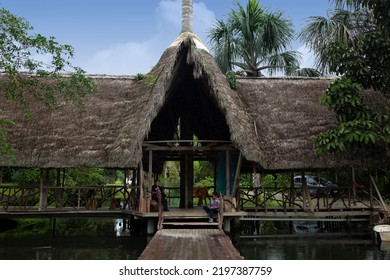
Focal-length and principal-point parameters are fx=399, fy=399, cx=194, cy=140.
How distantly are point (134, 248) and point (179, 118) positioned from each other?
518 centimetres

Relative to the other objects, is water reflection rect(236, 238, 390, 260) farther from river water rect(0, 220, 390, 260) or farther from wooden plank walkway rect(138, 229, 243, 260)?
wooden plank walkway rect(138, 229, 243, 260)

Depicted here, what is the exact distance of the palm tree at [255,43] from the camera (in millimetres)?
21641

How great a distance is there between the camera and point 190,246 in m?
7.58

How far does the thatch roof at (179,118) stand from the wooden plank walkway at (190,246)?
7.38ft

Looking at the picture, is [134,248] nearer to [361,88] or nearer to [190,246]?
[190,246]

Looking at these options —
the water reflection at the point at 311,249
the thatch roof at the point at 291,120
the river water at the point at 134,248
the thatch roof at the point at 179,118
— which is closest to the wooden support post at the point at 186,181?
the thatch roof at the point at 179,118

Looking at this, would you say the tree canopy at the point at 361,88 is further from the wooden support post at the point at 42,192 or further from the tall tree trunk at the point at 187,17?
the wooden support post at the point at 42,192

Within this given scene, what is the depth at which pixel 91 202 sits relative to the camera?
13023mm

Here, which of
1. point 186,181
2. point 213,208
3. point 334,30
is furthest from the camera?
point 334,30

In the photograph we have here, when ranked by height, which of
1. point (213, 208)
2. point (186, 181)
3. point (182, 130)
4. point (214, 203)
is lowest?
point (213, 208)

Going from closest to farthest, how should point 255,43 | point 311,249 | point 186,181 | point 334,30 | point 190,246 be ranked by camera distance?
point 190,246
point 311,249
point 186,181
point 334,30
point 255,43

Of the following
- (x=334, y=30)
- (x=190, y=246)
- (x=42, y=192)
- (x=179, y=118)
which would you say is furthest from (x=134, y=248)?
(x=334, y=30)
